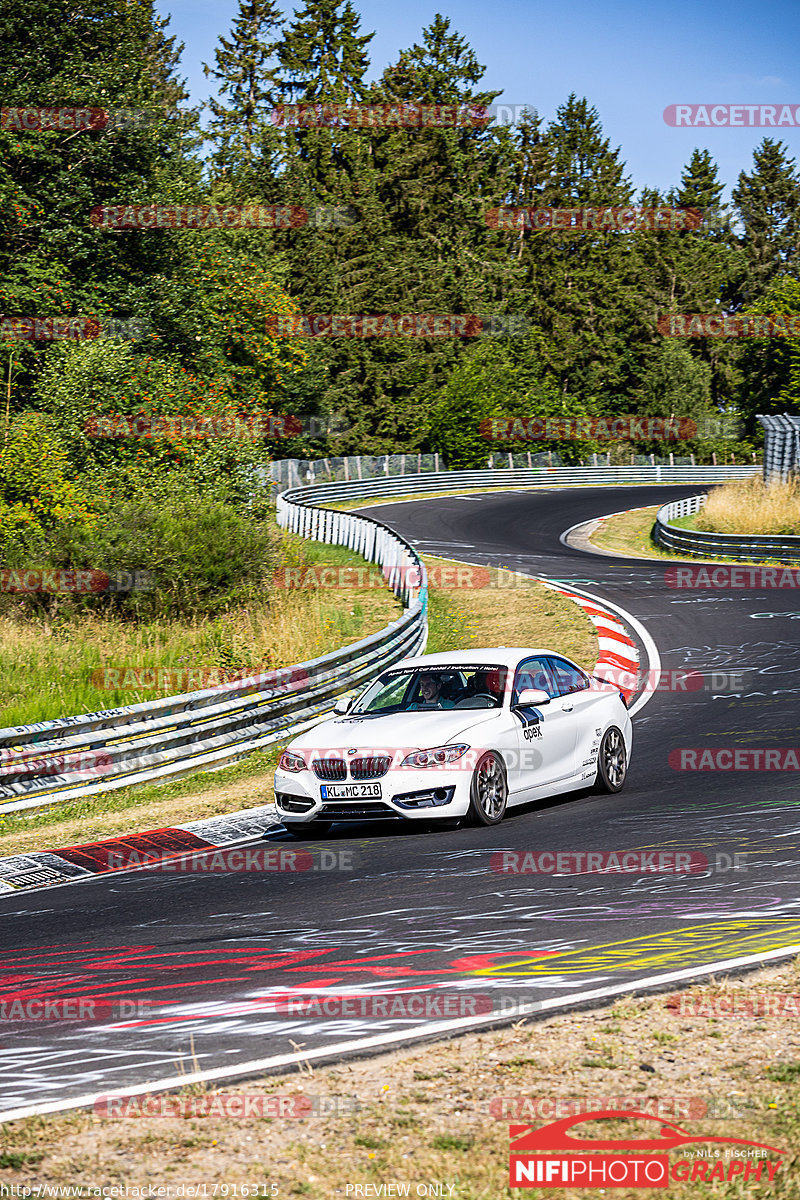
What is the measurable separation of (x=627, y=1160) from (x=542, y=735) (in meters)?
7.05

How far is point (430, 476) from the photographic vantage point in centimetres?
6081

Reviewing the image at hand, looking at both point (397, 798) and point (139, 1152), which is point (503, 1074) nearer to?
point (139, 1152)

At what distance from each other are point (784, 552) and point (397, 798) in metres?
24.3

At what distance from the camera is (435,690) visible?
37.4 ft

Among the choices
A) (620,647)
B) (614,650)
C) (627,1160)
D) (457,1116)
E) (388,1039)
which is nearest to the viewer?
(627,1160)

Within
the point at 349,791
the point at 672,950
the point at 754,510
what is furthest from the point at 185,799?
the point at 754,510

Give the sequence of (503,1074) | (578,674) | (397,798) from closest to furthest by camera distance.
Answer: (503,1074), (397,798), (578,674)

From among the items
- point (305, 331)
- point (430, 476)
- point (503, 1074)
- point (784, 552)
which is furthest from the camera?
point (305, 331)

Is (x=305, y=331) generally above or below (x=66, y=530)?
above

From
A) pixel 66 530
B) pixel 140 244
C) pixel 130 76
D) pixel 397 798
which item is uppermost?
pixel 130 76

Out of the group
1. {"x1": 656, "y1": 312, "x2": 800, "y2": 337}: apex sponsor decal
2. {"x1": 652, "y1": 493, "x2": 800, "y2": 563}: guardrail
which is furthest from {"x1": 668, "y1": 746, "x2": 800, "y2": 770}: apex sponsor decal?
{"x1": 656, "y1": 312, "x2": 800, "y2": 337}: apex sponsor decal

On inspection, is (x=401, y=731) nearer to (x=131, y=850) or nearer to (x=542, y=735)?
(x=542, y=735)

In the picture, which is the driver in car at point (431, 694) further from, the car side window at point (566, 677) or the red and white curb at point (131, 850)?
the red and white curb at point (131, 850)

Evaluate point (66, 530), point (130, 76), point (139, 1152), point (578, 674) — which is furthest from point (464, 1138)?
point (130, 76)
